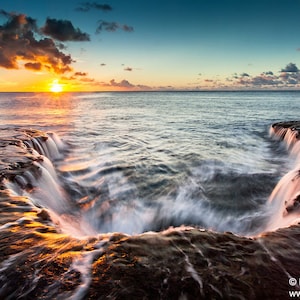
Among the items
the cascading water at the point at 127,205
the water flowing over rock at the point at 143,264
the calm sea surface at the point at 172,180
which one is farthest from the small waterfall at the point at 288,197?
the water flowing over rock at the point at 143,264

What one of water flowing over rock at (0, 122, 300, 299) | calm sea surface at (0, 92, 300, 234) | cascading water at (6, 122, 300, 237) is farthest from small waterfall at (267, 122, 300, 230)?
water flowing over rock at (0, 122, 300, 299)

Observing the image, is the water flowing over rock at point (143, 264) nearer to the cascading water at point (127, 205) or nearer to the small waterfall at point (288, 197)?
the small waterfall at point (288, 197)

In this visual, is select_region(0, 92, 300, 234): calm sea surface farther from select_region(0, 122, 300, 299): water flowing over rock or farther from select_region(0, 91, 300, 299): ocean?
select_region(0, 122, 300, 299): water flowing over rock

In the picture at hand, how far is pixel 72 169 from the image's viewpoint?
1330 cm

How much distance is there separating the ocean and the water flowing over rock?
0.02 m

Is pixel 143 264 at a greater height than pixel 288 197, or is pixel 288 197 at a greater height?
pixel 143 264

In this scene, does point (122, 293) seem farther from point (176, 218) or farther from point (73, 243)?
point (176, 218)

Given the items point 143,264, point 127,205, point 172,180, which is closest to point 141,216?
point 127,205

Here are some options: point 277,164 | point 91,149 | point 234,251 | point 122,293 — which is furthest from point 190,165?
point 122,293

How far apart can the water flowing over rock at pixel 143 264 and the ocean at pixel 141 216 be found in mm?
17

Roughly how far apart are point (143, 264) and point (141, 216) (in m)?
5.14

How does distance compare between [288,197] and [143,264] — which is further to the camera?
[288,197]

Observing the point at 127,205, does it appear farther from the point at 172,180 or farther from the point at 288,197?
the point at 288,197

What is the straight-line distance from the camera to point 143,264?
13.1ft
